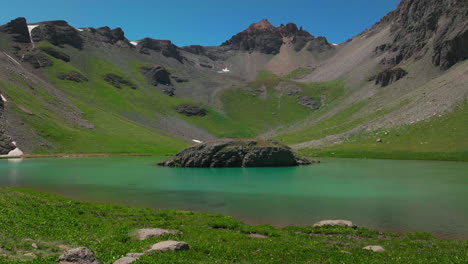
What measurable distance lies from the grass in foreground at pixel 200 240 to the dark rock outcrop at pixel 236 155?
5178cm

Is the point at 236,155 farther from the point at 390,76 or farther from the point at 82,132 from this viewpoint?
the point at 390,76

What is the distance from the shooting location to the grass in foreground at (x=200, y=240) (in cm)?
1591

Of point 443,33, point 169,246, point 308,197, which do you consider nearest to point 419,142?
point 308,197

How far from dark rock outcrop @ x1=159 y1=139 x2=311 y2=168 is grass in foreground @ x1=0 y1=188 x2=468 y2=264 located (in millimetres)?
51785

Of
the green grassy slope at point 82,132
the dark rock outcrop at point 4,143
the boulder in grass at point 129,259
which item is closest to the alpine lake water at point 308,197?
the boulder in grass at point 129,259

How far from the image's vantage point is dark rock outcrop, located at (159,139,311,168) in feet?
260

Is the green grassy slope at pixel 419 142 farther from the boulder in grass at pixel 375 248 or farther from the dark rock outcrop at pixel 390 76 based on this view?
the boulder in grass at pixel 375 248

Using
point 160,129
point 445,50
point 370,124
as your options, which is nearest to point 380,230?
point 370,124

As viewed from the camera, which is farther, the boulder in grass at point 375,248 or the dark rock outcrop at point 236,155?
the dark rock outcrop at point 236,155

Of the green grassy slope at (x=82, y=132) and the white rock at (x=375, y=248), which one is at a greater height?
the green grassy slope at (x=82, y=132)

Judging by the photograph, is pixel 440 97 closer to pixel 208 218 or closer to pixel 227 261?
pixel 208 218

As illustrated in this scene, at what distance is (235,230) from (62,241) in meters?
10.6

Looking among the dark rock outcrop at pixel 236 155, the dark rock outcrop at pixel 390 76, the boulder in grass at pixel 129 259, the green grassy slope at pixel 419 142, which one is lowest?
the boulder in grass at pixel 129 259

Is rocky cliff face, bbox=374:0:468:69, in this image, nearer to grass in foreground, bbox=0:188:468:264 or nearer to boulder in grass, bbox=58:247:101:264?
grass in foreground, bbox=0:188:468:264
